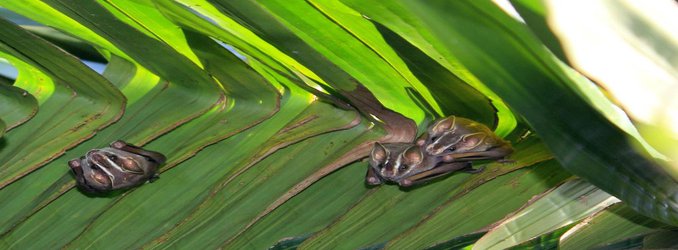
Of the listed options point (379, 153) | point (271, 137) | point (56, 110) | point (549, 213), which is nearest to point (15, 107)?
point (56, 110)

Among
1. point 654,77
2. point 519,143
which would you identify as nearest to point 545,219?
point 519,143

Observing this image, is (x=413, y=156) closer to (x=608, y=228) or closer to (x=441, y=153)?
(x=441, y=153)

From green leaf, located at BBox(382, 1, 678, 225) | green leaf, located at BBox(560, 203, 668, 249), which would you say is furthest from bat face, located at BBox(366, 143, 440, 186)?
green leaf, located at BBox(382, 1, 678, 225)

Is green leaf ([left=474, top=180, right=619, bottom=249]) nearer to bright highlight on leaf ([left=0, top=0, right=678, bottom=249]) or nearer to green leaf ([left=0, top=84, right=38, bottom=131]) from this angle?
bright highlight on leaf ([left=0, top=0, right=678, bottom=249])

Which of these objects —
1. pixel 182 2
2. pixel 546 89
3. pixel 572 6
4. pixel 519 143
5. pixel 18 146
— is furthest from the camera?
pixel 18 146

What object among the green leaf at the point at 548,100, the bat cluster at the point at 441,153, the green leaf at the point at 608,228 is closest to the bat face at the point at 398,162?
the bat cluster at the point at 441,153

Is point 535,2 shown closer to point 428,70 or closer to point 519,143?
point 428,70
